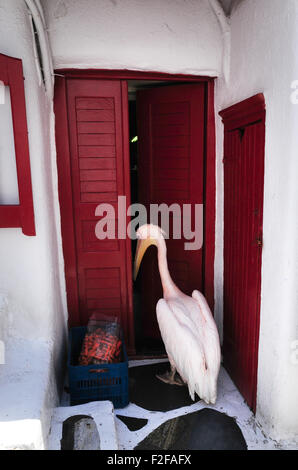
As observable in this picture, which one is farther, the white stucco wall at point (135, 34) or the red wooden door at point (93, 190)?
the red wooden door at point (93, 190)

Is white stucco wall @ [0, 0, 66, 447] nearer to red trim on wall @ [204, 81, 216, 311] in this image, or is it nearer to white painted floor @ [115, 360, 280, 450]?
white painted floor @ [115, 360, 280, 450]

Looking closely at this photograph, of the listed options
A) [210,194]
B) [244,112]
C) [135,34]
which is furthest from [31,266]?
[135,34]

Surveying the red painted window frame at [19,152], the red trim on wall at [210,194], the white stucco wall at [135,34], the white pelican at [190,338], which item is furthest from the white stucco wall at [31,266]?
the red trim on wall at [210,194]

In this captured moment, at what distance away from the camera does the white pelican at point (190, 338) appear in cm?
288

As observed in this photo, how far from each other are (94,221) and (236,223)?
1.38m

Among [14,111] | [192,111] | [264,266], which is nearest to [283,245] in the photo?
[264,266]

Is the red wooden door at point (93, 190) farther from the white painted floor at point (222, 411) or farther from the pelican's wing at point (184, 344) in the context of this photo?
the white painted floor at point (222, 411)

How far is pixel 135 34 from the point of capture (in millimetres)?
3186

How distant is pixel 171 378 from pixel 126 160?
2132 millimetres

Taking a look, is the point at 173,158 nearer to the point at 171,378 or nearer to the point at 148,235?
the point at 148,235

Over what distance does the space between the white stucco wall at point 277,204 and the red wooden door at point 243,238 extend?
4.6 inches

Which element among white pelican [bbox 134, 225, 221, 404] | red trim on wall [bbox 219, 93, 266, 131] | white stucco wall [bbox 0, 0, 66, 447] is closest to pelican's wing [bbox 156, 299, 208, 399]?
white pelican [bbox 134, 225, 221, 404]

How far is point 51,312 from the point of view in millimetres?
3078

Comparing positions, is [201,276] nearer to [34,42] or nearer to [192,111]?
[192,111]
